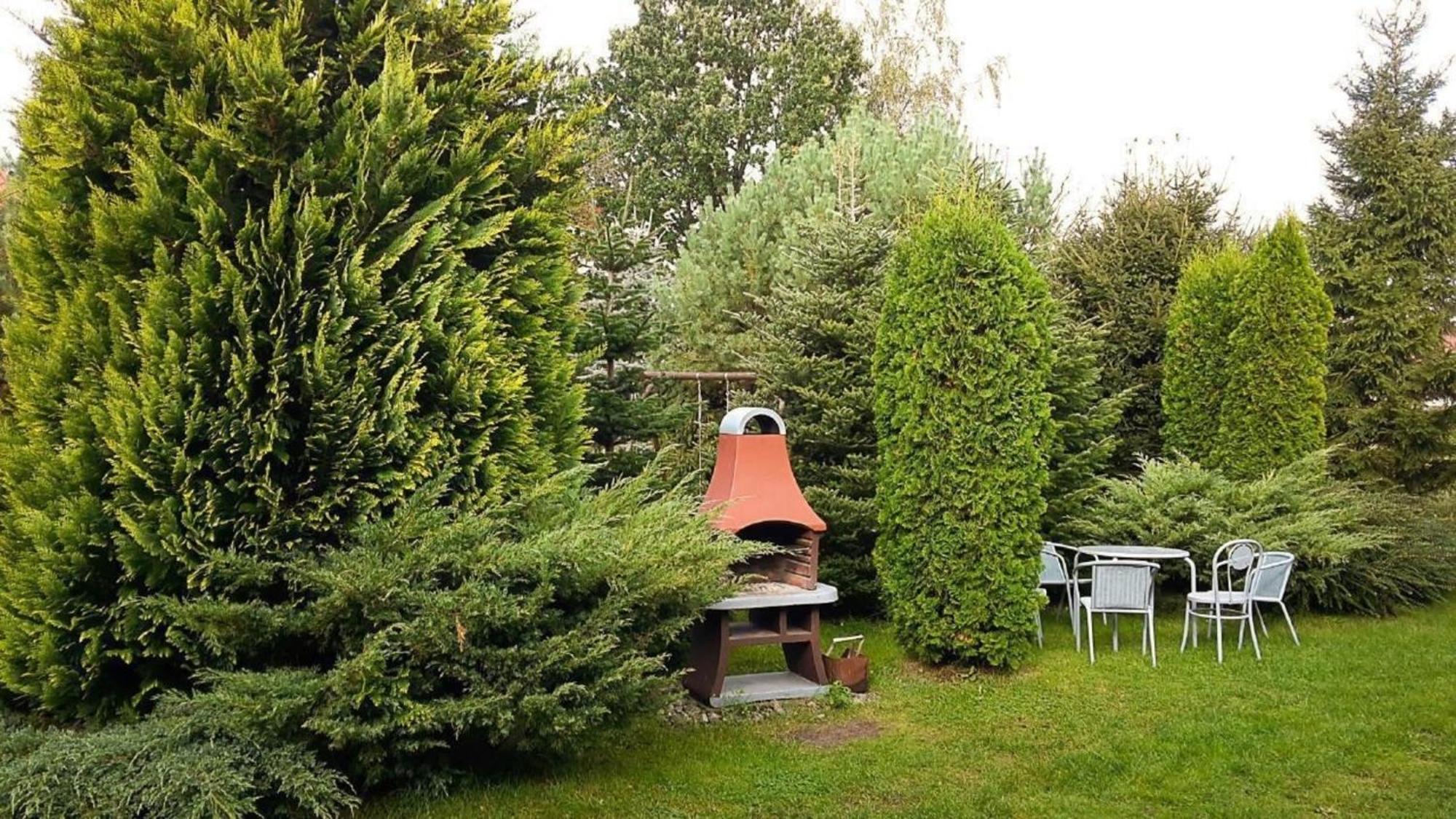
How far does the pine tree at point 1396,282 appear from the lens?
9914mm

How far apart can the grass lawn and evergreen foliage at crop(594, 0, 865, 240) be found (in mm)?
15680

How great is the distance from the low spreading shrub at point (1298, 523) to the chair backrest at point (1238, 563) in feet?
0.70

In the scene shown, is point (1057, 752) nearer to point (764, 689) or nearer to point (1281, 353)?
point (764, 689)

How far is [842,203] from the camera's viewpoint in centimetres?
1002

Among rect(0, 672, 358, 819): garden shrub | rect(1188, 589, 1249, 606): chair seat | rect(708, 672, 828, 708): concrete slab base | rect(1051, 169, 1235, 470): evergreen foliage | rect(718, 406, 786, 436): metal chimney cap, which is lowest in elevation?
rect(708, 672, 828, 708): concrete slab base

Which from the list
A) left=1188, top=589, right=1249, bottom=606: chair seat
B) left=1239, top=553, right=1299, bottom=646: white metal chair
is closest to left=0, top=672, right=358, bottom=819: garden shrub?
left=1188, top=589, right=1249, bottom=606: chair seat

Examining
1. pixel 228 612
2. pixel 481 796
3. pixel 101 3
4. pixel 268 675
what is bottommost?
pixel 481 796

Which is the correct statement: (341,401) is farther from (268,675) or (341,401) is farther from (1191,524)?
(1191,524)

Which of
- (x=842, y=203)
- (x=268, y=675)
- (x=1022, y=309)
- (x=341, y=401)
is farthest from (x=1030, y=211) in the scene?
(x=268, y=675)

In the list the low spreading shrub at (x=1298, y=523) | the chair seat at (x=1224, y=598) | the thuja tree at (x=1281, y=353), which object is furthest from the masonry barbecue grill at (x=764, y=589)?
the thuja tree at (x=1281, y=353)

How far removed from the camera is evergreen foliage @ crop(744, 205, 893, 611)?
24.6 feet

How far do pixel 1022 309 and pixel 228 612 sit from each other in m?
4.61

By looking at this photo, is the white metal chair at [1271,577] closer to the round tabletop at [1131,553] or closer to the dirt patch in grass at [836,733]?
the round tabletop at [1131,553]

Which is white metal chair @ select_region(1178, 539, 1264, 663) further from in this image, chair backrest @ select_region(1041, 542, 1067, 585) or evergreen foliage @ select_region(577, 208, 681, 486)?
evergreen foliage @ select_region(577, 208, 681, 486)
